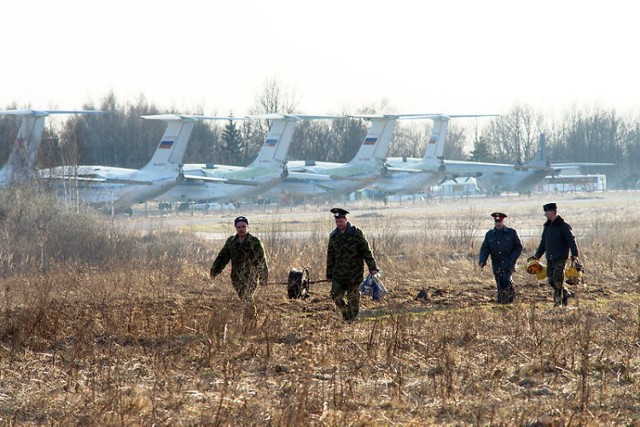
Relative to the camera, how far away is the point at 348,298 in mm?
13969

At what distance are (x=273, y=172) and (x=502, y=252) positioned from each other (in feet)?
169

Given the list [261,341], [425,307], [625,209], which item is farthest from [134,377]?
[625,209]

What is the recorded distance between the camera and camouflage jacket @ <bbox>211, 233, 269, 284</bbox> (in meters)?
14.1

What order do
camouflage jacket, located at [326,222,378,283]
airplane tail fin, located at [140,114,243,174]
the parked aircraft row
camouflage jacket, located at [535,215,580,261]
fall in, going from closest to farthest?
camouflage jacket, located at [326,222,378,283], camouflage jacket, located at [535,215,580,261], the parked aircraft row, airplane tail fin, located at [140,114,243,174]

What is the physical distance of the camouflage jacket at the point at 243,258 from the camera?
46.3 feet

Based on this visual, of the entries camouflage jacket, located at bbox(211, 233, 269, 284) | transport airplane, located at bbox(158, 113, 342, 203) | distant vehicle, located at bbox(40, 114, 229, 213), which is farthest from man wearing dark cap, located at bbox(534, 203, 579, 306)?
transport airplane, located at bbox(158, 113, 342, 203)

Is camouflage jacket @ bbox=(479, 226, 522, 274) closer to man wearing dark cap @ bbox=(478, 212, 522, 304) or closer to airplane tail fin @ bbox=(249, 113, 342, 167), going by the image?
man wearing dark cap @ bbox=(478, 212, 522, 304)

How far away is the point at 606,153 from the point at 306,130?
39.5 m

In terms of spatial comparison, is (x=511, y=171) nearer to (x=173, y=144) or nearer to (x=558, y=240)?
(x=173, y=144)

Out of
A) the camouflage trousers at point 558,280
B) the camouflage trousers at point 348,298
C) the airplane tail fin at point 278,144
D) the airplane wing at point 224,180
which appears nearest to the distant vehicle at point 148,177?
the airplane wing at point 224,180

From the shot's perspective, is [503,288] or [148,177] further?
[148,177]

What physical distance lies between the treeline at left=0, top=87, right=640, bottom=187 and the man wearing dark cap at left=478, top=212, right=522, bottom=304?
50807 mm

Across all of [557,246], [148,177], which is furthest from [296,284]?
[148,177]

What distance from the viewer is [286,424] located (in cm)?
829
